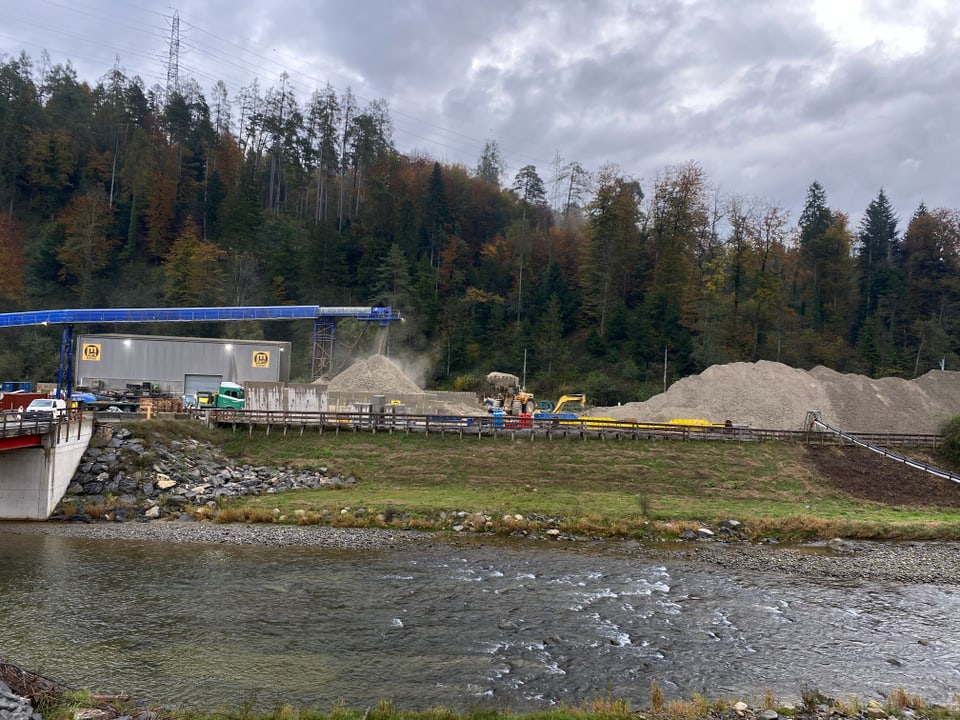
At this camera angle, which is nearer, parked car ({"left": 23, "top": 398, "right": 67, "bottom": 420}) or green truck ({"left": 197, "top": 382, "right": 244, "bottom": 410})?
parked car ({"left": 23, "top": 398, "right": 67, "bottom": 420})

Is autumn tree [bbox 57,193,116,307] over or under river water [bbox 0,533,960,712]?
over

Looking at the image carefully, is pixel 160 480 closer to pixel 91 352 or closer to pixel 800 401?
pixel 91 352

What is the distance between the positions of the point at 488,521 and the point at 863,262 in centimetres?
8704

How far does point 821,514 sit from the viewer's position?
30.9 metres

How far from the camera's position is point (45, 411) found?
31.7m

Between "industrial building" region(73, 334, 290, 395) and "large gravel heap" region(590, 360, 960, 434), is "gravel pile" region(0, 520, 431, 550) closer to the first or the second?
"industrial building" region(73, 334, 290, 395)

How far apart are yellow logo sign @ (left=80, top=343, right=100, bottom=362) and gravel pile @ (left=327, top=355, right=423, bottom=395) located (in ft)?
67.4

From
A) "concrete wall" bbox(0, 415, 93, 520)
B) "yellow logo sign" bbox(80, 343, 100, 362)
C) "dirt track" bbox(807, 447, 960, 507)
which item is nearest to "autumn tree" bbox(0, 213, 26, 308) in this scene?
"yellow logo sign" bbox(80, 343, 100, 362)

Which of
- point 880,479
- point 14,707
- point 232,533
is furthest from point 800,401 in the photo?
point 14,707

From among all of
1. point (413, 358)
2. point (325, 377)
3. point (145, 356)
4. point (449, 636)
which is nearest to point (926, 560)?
point (449, 636)

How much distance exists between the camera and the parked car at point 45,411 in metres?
28.5

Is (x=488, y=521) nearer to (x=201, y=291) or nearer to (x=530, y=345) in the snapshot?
(x=530, y=345)

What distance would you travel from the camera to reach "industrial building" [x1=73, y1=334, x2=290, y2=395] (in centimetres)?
5469

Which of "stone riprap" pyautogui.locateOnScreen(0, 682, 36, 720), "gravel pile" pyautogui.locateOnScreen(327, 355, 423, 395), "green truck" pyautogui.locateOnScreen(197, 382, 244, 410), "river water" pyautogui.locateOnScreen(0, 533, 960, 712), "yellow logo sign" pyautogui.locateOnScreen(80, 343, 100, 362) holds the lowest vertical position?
"river water" pyautogui.locateOnScreen(0, 533, 960, 712)
